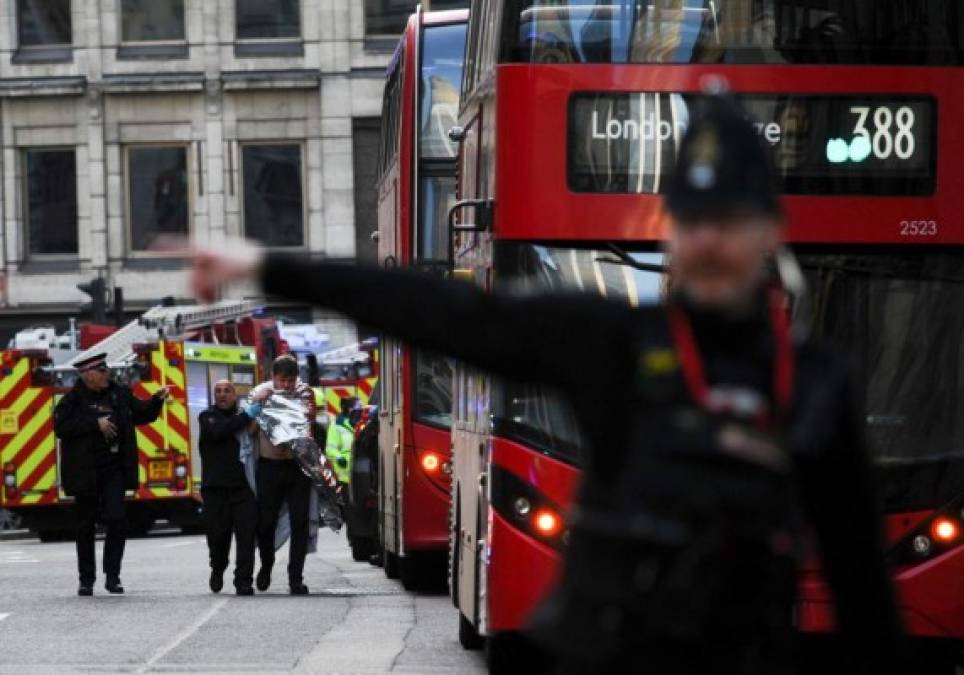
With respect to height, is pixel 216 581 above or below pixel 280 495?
below

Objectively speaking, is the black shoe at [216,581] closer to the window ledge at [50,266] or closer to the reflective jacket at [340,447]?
the reflective jacket at [340,447]

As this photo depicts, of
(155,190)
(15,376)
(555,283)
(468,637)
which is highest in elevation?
(555,283)

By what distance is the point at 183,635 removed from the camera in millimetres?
15203

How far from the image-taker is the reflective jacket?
3128 cm

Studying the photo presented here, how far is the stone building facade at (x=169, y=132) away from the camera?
50531 millimetres

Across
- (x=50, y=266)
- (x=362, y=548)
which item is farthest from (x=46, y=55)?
(x=362, y=548)

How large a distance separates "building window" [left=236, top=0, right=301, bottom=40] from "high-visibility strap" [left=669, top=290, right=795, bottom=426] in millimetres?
47363

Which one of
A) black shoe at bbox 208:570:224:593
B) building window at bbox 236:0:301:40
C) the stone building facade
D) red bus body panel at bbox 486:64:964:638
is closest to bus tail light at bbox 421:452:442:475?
black shoe at bbox 208:570:224:593

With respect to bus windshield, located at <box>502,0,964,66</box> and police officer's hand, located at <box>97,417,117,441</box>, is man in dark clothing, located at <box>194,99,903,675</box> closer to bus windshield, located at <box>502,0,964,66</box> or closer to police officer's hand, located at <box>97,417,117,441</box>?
bus windshield, located at <box>502,0,964,66</box>

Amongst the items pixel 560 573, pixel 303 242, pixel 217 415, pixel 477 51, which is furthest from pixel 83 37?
pixel 560 573

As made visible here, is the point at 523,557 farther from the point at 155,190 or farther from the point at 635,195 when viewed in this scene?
the point at 155,190

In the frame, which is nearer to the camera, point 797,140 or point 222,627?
point 797,140

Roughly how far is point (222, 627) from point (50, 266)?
36072 millimetres

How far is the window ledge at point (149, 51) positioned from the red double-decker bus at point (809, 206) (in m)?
40.2
